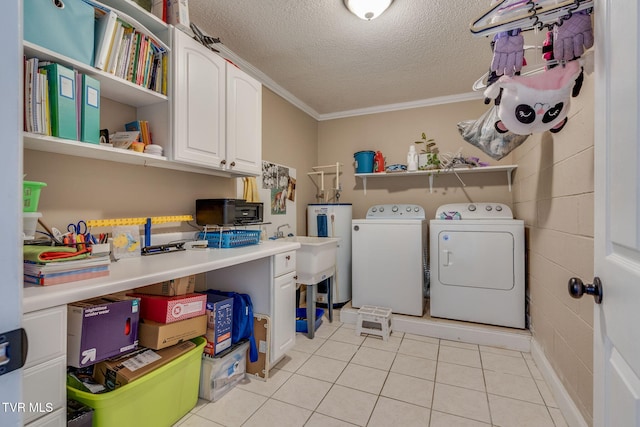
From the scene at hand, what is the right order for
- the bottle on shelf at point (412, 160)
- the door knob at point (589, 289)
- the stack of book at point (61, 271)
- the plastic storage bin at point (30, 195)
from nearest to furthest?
the door knob at point (589, 289), the stack of book at point (61, 271), the plastic storage bin at point (30, 195), the bottle on shelf at point (412, 160)

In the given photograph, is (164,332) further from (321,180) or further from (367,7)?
(321,180)

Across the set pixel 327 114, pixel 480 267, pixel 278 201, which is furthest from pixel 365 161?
pixel 480 267

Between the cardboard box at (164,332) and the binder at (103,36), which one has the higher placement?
the binder at (103,36)

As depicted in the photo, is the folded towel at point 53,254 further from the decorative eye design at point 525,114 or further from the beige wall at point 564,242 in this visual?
the beige wall at point 564,242

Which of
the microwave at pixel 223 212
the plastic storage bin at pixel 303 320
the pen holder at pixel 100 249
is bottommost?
the plastic storage bin at pixel 303 320

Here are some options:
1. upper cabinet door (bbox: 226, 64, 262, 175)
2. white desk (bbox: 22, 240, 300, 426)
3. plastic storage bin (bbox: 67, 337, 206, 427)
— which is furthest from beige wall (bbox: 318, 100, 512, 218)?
plastic storage bin (bbox: 67, 337, 206, 427)

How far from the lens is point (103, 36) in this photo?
1352mm

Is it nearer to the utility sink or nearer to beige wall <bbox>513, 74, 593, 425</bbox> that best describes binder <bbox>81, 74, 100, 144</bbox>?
the utility sink

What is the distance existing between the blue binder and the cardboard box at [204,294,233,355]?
54.1 inches

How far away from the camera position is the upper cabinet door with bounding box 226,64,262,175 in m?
2.06

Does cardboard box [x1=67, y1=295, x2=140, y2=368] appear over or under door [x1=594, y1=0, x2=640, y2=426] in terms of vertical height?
under

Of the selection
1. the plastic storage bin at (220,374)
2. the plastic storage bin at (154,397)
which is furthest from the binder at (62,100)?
the plastic storage bin at (220,374)

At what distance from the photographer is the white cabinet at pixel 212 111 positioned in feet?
5.57

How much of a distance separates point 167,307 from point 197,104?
119 centimetres
